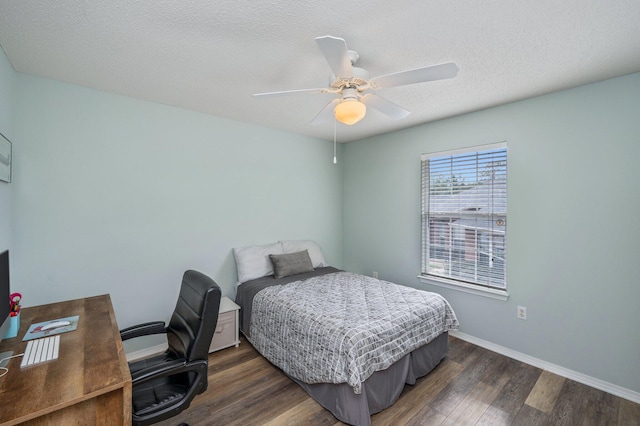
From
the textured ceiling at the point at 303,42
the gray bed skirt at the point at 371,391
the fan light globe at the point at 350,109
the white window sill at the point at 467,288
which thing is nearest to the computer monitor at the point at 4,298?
the textured ceiling at the point at 303,42

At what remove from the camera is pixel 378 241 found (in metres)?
3.93

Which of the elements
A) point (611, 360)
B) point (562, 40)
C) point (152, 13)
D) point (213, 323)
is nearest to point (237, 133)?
point (152, 13)

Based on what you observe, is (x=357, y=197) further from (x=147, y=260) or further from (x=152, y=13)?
(x=152, y=13)

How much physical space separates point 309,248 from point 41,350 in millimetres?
2811

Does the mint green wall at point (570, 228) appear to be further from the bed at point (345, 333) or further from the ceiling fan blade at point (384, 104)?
the ceiling fan blade at point (384, 104)

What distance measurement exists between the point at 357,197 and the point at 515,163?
2.05 metres

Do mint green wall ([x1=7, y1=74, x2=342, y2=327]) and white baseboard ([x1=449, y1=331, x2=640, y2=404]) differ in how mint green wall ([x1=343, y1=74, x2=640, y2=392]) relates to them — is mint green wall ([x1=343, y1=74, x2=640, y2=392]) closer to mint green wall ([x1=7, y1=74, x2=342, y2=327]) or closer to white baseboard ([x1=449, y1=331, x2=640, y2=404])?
white baseboard ([x1=449, y1=331, x2=640, y2=404])

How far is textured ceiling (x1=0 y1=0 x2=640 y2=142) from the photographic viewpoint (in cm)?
145

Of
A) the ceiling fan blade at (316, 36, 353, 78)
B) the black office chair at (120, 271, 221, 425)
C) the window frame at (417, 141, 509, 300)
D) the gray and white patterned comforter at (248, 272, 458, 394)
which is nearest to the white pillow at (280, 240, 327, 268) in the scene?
the gray and white patterned comforter at (248, 272, 458, 394)

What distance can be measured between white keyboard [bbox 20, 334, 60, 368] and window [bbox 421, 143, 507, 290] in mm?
3276

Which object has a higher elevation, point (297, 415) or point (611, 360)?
point (611, 360)

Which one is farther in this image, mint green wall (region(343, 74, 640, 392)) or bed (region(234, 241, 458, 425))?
mint green wall (region(343, 74, 640, 392))

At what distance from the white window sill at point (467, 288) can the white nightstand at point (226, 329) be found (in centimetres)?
220

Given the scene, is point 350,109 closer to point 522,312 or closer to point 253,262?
point 253,262
